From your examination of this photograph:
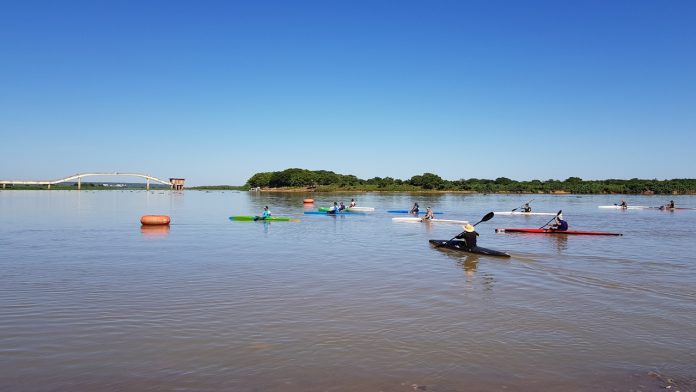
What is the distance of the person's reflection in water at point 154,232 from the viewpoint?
79.1 feet

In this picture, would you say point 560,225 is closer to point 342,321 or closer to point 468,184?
point 342,321

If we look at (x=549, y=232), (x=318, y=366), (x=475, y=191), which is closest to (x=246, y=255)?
(x=318, y=366)

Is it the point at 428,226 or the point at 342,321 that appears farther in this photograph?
the point at 428,226

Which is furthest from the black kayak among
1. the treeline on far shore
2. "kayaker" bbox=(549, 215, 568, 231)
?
the treeline on far shore

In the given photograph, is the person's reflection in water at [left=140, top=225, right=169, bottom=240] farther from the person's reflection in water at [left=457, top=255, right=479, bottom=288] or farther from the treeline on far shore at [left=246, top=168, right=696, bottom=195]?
the treeline on far shore at [left=246, top=168, right=696, bottom=195]

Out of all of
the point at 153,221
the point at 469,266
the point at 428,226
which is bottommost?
the point at 469,266

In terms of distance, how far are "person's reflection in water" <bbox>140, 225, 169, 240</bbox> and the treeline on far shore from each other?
120980 millimetres

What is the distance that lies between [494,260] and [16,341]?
560 inches

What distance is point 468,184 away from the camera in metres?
151

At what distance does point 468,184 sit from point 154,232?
440ft

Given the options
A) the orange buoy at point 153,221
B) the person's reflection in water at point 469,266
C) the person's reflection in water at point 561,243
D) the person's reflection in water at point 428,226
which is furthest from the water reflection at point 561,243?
the orange buoy at point 153,221

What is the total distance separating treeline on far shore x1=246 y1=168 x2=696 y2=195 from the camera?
123625 millimetres

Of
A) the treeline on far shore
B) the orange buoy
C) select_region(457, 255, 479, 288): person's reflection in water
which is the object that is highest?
the treeline on far shore

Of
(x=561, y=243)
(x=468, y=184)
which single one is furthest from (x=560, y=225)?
(x=468, y=184)
